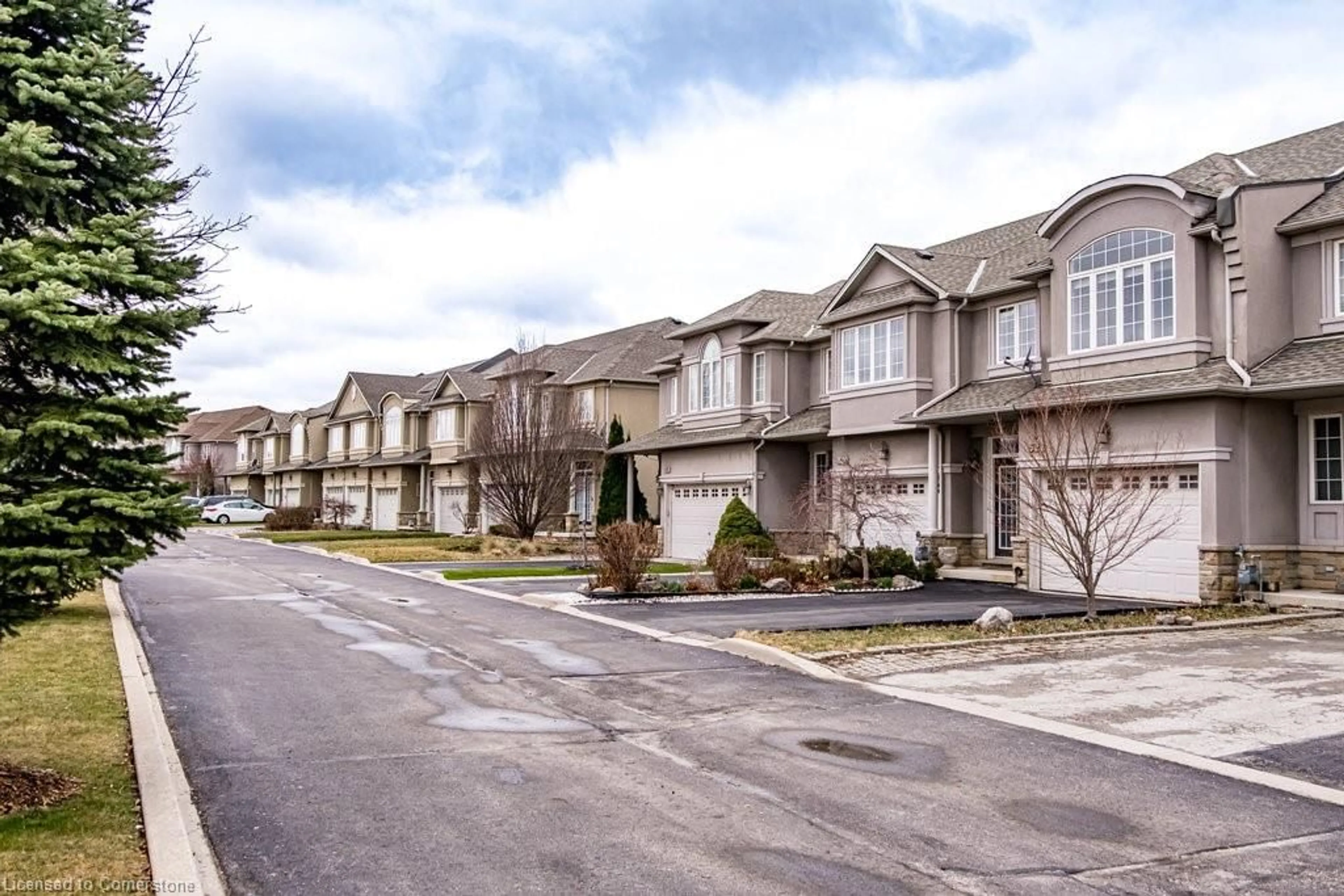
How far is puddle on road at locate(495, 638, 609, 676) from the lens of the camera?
12.8 meters

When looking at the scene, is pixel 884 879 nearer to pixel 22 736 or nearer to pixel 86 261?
pixel 86 261

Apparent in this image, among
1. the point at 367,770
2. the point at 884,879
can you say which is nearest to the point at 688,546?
the point at 367,770

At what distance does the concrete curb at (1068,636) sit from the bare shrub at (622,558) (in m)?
7.76

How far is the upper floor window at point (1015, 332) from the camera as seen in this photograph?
23406mm

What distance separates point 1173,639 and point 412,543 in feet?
100

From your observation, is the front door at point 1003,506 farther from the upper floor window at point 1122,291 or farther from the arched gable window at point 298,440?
the arched gable window at point 298,440

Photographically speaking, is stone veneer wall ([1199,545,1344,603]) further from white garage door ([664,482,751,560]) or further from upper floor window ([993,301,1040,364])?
white garage door ([664,482,751,560])

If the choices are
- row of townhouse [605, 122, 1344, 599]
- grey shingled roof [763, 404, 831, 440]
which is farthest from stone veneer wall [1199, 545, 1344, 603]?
grey shingled roof [763, 404, 831, 440]

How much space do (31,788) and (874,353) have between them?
866 inches

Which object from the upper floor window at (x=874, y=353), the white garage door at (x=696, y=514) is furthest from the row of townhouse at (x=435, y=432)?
the upper floor window at (x=874, y=353)

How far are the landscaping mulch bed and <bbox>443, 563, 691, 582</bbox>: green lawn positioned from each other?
18.0m

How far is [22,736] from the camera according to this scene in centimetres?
836

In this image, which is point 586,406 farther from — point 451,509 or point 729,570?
point 729,570

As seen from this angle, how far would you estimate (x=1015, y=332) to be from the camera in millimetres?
23875
